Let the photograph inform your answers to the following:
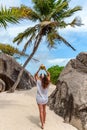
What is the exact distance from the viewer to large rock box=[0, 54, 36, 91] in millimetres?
25062

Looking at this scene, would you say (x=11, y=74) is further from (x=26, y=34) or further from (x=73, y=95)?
(x=73, y=95)

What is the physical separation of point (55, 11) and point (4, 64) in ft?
17.0

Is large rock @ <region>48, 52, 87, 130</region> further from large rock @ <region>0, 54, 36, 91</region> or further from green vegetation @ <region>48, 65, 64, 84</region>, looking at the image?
green vegetation @ <region>48, 65, 64, 84</region>

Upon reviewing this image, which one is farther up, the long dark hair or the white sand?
the long dark hair

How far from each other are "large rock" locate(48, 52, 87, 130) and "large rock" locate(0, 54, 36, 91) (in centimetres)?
804

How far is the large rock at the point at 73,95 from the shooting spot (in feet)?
Result: 48.3

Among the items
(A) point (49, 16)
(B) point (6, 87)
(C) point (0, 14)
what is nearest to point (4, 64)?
(B) point (6, 87)

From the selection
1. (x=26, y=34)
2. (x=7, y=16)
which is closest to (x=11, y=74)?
(x=26, y=34)

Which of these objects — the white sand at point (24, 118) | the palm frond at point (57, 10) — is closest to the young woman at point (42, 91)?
the white sand at point (24, 118)

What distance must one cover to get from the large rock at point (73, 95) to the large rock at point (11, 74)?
804 centimetres

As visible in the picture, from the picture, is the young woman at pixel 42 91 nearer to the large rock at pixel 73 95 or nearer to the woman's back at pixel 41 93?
the woman's back at pixel 41 93

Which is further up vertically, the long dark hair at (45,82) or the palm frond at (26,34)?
the long dark hair at (45,82)

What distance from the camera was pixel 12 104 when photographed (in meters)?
16.8

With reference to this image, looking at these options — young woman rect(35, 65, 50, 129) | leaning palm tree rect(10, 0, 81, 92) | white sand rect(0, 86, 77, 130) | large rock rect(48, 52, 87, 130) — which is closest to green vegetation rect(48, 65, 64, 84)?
leaning palm tree rect(10, 0, 81, 92)
